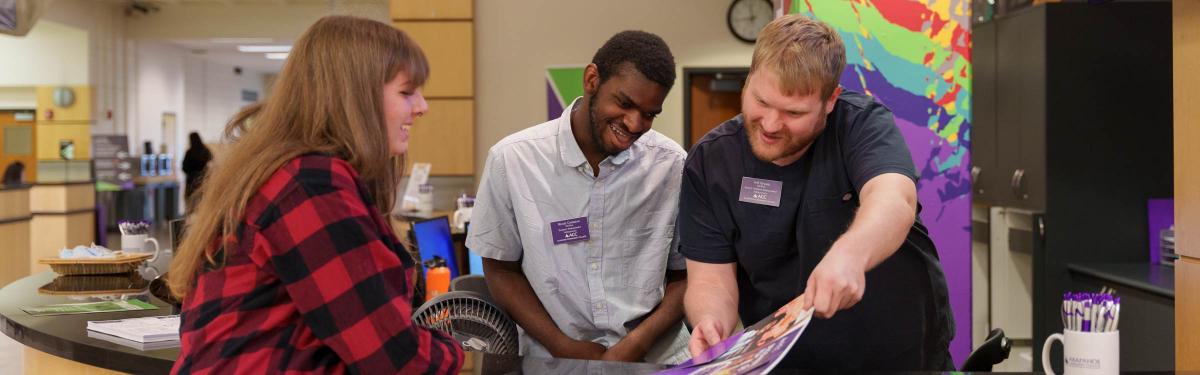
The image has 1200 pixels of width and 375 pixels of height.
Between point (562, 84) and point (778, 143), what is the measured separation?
5.76m

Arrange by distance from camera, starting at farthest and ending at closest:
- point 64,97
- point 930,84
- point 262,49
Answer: point 262,49 < point 64,97 < point 930,84

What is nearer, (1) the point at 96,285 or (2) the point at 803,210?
(2) the point at 803,210

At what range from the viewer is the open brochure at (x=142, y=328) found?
6.33 feet

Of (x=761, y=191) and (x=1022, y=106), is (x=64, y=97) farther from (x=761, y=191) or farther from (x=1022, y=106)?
(x=761, y=191)

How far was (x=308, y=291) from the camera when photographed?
109 cm

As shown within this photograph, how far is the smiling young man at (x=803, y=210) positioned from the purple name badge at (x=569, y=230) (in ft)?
0.83

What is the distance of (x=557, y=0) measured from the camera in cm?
791

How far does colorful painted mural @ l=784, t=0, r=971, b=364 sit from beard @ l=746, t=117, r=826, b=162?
76.6 inches

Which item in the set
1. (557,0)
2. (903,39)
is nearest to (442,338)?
(903,39)

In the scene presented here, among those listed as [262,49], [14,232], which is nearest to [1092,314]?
[14,232]

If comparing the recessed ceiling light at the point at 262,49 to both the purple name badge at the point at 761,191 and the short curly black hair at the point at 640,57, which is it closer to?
the short curly black hair at the point at 640,57

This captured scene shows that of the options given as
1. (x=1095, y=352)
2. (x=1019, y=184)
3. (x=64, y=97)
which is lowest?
(x=1095, y=352)

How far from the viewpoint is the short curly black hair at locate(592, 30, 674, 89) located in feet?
6.15

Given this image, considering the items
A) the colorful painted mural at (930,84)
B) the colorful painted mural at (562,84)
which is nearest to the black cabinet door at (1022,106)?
the colorful painted mural at (930,84)
